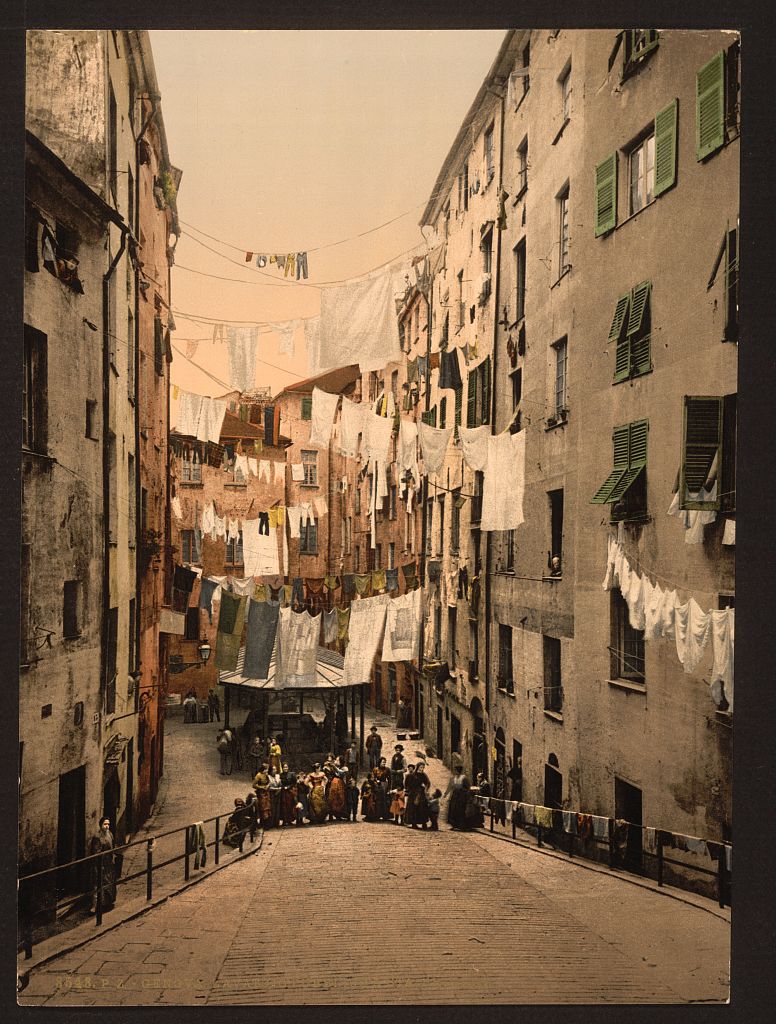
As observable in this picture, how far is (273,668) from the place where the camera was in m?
6.64

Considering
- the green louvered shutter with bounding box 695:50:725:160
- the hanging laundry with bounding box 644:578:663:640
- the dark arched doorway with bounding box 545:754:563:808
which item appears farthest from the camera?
the dark arched doorway with bounding box 545:754:563:808

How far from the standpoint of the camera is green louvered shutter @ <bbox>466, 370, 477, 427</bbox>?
6.59 metres

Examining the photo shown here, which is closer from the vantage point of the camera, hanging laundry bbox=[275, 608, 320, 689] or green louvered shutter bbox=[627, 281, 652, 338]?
green louvered shutter bbox=[627, 281, 652, 338]

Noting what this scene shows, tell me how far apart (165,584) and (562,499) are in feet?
11.3

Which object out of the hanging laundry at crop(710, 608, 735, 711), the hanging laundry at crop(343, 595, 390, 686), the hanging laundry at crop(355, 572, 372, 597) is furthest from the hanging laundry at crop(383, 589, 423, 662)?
the hanging laundry at crop(710, 608, 735, 711)

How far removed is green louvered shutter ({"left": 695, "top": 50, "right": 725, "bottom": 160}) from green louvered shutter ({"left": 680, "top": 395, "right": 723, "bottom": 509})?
1.93 metres

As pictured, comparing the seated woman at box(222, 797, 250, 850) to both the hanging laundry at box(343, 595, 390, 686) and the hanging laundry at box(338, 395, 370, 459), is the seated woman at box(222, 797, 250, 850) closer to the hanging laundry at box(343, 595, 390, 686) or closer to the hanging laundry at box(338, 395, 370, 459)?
the hanging laundry at box(343, 595, 390, 686)

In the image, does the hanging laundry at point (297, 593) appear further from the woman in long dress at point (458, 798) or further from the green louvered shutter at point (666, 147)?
the green louvered shutter at point (666, 147)

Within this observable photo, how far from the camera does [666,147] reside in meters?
6.11

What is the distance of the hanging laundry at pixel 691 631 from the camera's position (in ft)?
Answer: 19.7

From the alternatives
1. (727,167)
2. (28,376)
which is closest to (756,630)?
(727,167)

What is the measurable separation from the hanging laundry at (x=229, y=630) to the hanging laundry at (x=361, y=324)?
85.2 inches

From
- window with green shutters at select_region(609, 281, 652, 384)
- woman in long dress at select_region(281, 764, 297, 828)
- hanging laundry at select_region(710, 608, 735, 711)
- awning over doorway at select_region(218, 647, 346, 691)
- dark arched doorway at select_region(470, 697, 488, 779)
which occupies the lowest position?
woman in long dress at select_region(281, 764, 297, 828)

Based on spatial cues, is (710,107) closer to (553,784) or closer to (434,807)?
(553,784)
